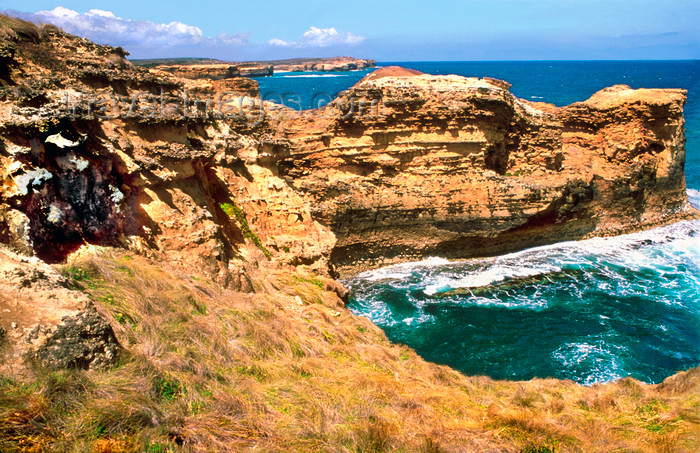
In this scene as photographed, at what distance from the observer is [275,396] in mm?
5336

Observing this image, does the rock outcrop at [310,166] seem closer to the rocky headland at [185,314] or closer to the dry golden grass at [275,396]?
the rocky headland at [185,314]

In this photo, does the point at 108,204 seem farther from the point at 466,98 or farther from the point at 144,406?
the point at 466,98

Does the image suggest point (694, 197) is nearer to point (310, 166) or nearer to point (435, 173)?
point (435, 173)

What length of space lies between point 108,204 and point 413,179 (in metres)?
12.3

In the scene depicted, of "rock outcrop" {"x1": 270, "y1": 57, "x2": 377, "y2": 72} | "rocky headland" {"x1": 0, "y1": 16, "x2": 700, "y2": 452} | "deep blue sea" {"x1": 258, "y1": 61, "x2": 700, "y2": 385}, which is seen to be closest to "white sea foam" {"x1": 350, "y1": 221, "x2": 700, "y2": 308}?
"deep blue sea" {"x1": 258, "y1": 61, "x2": 700, "y2": 385}

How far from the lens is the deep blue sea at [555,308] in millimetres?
12922

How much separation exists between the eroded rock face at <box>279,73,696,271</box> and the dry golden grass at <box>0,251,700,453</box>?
32.1 ft

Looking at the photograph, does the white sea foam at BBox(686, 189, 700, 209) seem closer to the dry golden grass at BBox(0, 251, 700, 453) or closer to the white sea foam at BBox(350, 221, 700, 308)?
the white sea foam at BBox(350, 221, 700, 308)

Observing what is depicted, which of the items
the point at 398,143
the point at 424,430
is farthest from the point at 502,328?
the point at 424,430

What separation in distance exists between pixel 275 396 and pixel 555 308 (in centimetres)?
1295

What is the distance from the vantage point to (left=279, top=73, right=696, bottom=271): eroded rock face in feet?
57.0

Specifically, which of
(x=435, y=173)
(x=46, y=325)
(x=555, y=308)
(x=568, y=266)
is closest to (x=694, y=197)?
(x=568, y=266)

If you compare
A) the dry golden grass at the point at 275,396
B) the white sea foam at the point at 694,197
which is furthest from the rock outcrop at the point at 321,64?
the dry golden grass at the point at 275,396

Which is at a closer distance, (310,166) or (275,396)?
(275,396)
